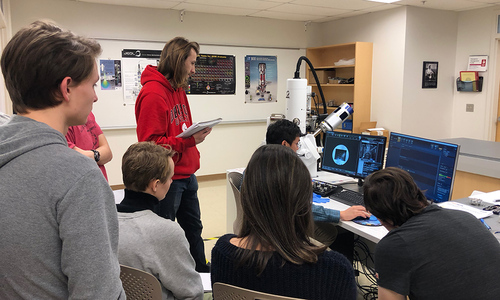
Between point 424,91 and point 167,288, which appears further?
point 424,91

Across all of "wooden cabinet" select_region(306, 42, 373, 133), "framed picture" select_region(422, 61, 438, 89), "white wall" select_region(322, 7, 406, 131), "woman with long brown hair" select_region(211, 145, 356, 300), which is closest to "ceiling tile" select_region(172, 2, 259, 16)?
"wooden cabinet" select_region(306, 42, 373, 133)

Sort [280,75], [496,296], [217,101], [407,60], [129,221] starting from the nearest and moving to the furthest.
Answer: [496,296], [129,221], [407,60], [217,101], [280,75]

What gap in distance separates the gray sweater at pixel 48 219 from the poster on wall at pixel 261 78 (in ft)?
16.6

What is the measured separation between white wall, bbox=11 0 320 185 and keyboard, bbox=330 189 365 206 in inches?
133

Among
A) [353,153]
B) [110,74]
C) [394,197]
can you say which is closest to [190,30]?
[110,74]

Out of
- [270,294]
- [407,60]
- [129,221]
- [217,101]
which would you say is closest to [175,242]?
[129,221]

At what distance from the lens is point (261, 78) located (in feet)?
19.1

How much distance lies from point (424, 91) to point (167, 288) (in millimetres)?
4968

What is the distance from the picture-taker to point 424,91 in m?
5.31

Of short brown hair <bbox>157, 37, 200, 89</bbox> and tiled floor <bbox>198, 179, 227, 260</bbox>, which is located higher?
short brown hair <bbox>157, 37, 200, 89</bbox>

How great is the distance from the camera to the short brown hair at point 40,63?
731mm

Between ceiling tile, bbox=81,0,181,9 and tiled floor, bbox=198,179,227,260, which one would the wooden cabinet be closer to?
tiled floor, bbox=198,179,227,260

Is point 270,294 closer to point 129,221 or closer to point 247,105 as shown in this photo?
point 129,221

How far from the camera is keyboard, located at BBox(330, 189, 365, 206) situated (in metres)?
2.18
